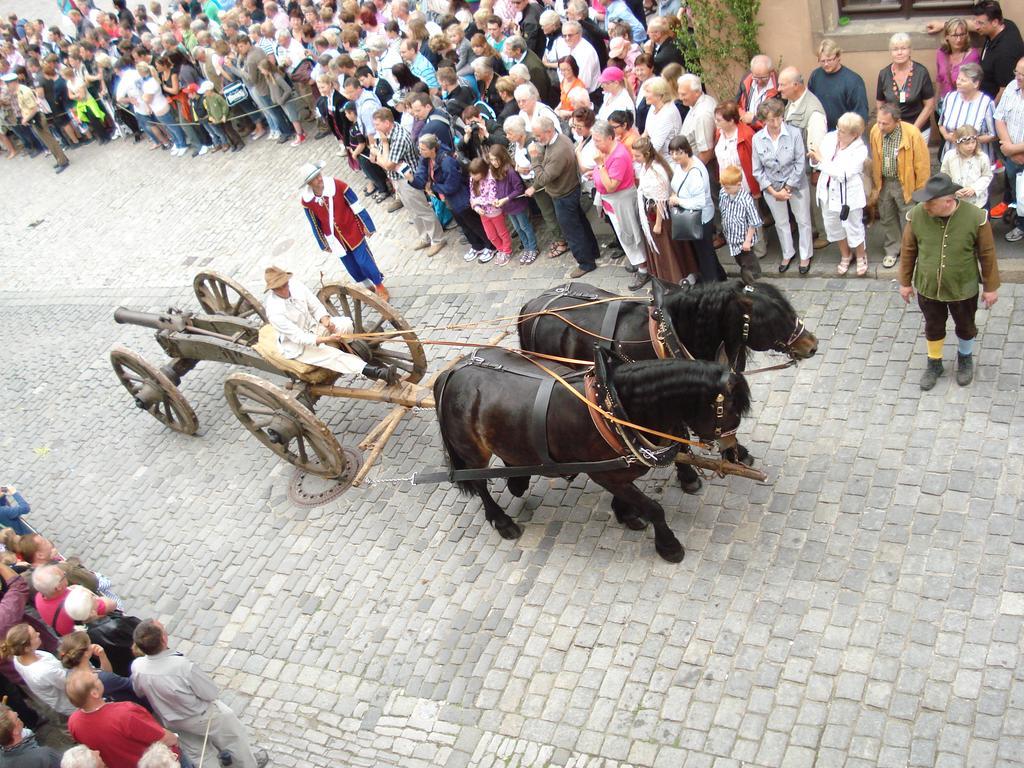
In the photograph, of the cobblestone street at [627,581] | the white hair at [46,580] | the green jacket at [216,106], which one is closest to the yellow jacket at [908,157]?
the cobblestone street at [627,581]

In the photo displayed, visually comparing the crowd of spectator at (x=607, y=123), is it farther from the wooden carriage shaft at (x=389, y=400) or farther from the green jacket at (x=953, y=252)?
the wooden carriage shaft at (x=389, y=400)

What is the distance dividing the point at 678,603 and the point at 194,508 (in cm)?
483

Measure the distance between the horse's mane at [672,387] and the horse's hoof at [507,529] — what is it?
1.74m

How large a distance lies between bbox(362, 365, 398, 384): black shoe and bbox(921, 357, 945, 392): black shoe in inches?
169

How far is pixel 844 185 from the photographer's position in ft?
26.5

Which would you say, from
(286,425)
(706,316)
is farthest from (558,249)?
(706,316)

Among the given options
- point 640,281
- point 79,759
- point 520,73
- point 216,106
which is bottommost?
point 640,281

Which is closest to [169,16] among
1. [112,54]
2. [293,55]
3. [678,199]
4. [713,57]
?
[112,54]

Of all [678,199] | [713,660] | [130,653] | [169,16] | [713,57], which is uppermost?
[169,16]

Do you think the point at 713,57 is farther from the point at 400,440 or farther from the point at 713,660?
the point at 713,660

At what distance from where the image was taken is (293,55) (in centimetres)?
1493

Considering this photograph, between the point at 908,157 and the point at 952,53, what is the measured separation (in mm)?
1419

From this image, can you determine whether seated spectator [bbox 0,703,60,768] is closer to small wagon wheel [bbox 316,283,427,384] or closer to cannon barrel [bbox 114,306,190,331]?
small wagon wheel [bbox 316,283,427,384]

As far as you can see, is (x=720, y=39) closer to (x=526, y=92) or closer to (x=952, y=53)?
(x=526, y=92)
